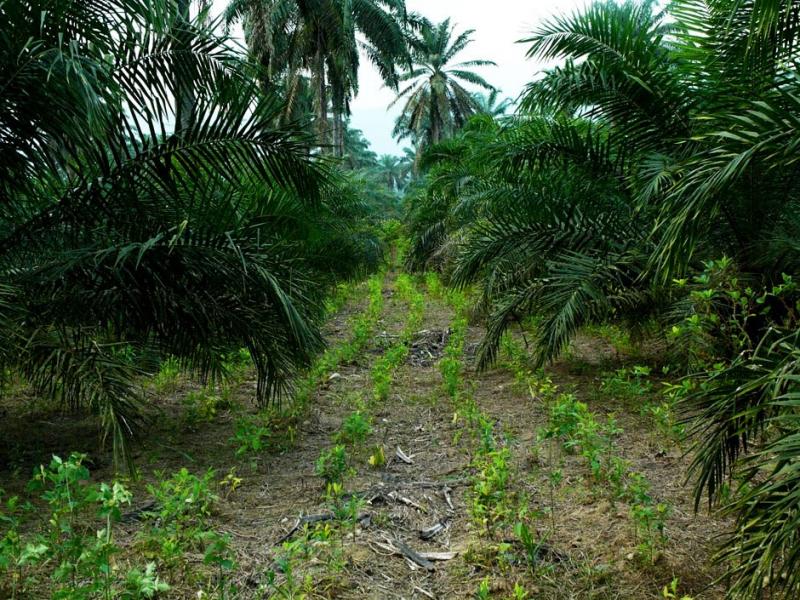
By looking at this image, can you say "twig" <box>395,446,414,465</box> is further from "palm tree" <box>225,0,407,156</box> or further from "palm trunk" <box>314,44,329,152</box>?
"palm trunk" <box>314,44,329,152</box>

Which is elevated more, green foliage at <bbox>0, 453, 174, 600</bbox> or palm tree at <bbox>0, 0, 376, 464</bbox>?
palm tree at <bbox>0, 0, 376, 464</bbox>

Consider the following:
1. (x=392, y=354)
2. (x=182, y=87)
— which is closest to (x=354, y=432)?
(x=182, y=87)

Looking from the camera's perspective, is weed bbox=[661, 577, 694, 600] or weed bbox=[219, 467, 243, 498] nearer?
weed bbox=[661, 577, 694, 600]

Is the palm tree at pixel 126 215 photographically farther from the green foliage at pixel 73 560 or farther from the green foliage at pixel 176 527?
the green foliage at pixel 73 560

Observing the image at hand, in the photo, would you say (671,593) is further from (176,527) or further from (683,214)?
(176,527)

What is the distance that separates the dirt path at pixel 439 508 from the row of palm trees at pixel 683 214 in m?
0.42

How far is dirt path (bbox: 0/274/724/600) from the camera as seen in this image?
8.78ft

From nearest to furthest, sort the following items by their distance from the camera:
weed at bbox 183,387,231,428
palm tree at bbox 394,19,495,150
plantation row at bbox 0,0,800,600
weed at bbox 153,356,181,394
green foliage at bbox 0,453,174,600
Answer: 1. green foliage at bbox 0,453,174,600
2. plantation row at bbox 0,0,800,600
3. weed at bbox 183,387,231,428
4. weed at bbox 153,356,181,394
5. palm tree at bbox 394,19,495,150

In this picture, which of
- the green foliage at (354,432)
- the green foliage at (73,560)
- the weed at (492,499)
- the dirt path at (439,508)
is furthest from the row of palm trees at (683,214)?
the green foliage at (73,560)

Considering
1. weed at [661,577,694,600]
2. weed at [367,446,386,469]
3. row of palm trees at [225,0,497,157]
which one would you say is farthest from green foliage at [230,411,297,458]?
row of palm trees at [225,0,497,157]

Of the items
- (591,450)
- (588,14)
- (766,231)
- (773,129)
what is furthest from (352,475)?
(588,14)

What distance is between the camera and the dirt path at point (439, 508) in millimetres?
2676

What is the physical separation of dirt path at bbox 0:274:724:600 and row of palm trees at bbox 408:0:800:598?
422 millimetres

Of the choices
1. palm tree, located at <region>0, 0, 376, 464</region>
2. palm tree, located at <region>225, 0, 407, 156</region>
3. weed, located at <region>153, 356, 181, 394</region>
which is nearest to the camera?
palm tree, located at <region>0, 0, 376, 464</region>
